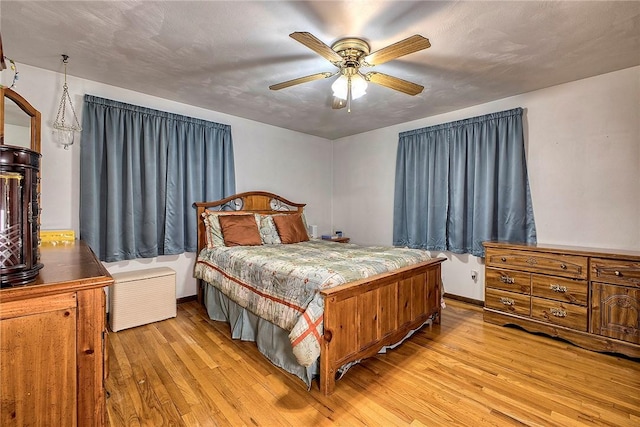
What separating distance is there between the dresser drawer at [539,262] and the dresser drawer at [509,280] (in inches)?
2.4

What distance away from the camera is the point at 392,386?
2.04 m

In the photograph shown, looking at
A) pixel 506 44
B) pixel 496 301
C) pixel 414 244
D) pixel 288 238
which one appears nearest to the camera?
pixel 506 44

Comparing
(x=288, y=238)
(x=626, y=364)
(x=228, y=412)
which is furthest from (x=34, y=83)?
(x=626, y=364)

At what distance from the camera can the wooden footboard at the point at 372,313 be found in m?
1.95

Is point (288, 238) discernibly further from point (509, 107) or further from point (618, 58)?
point (618, 58)

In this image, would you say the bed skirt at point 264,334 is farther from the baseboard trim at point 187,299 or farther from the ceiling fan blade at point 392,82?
the ceiling fan blade at point 392,82

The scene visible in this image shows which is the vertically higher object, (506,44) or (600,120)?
(506,44)

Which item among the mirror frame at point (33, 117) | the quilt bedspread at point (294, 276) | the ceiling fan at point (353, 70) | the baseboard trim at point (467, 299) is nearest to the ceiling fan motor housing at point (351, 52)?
the ceiling fan at point (353, 70)

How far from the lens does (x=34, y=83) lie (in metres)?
2.79

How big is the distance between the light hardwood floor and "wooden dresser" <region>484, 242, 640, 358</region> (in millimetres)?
171

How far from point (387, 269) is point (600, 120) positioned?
2694 mm

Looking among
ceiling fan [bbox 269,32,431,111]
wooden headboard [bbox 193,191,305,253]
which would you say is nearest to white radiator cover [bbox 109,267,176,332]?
wooden headboard [bbox 193,191,305,253]

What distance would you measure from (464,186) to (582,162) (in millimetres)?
1172

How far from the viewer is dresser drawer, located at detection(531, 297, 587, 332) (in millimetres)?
2637
